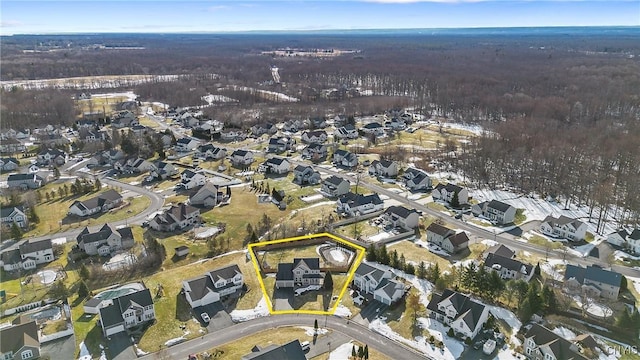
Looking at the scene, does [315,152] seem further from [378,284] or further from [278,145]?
[378,284]

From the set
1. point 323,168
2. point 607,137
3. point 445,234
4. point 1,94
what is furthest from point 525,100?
point 1,94

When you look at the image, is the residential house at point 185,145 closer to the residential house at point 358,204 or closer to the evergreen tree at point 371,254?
the residential house at point 358,204

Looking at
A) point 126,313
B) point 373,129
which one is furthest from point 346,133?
point 126,313

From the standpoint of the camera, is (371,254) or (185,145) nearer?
(371,254)

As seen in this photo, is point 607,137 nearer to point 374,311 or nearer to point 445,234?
point 445,234

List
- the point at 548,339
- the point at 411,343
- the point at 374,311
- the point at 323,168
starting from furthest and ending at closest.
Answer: the point at 323,168
the point at 374,311
the point at 411,343
the point at 548,339

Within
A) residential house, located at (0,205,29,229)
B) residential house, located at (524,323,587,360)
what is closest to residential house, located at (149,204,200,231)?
residential house, located at (0,205,29,229)
